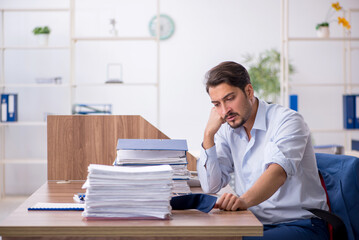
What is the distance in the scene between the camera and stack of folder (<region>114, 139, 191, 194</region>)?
1620 mm

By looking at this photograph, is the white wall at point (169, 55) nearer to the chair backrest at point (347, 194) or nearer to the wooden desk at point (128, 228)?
the chair backrest at point (347, 194)

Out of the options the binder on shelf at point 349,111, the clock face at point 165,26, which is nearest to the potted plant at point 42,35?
the clock face at point 165,26

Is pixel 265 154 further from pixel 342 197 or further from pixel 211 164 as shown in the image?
pixel 342 197

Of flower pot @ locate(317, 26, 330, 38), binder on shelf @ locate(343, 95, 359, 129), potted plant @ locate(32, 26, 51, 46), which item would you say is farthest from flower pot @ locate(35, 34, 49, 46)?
binder on shelf @ locate(343, 95, 359, 129)

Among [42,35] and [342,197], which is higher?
[42,35]

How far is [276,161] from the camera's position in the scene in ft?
5.31

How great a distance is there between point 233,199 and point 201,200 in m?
0.10

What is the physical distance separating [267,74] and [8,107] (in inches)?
118

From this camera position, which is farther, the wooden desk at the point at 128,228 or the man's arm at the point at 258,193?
the man's arm at the point at 258,193

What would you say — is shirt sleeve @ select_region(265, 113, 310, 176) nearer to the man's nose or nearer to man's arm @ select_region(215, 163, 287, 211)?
man's arm @ select_region(215, 163, 287, 211)

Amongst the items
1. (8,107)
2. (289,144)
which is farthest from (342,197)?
(8,107)

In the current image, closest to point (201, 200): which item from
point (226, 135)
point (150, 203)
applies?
point (150, 203)

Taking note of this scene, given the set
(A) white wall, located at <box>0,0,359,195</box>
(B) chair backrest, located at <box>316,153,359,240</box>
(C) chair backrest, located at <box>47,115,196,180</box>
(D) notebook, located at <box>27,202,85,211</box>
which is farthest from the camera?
(A) white wall, located at <box>0,0,359,195</box>

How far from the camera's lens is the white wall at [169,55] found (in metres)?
5.83
